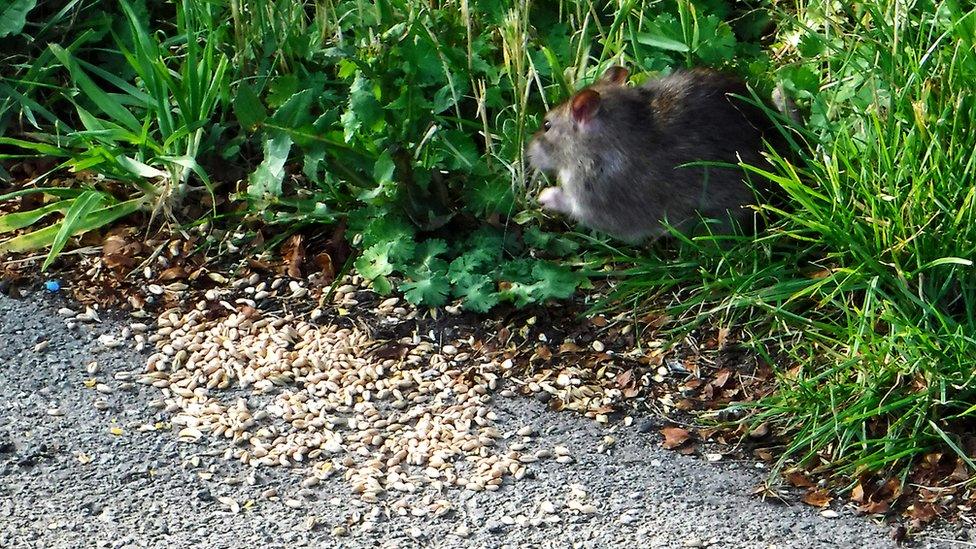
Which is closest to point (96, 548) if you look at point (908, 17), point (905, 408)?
point (905, 408)

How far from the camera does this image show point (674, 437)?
3.92 m

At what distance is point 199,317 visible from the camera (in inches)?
176

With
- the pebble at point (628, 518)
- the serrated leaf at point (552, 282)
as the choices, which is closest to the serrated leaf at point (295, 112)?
the serrated leaf at point (552, 282)

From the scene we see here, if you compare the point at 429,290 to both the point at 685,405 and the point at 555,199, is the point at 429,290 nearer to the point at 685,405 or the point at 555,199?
the point at 555,199

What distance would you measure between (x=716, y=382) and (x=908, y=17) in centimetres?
142

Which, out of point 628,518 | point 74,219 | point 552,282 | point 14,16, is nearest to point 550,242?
point 552,282

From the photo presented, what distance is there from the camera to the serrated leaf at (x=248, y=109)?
14.8 feet

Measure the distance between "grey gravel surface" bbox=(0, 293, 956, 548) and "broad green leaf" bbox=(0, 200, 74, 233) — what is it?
2.89ft

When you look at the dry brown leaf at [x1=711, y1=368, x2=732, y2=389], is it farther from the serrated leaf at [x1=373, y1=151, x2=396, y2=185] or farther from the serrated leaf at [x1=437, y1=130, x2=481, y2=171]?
the serrated leaf at [x1=373, y1=151, x2=396, y2=185]

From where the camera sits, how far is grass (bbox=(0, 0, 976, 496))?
387 centimetres

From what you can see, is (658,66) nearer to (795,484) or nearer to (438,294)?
(438,294)

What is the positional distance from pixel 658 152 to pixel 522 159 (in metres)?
0.51

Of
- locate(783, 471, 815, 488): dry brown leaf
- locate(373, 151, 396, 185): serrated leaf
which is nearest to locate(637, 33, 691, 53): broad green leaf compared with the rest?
locate(373, 151, 396, 185): serrated leaf

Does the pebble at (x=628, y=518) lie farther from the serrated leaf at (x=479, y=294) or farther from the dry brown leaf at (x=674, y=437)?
the serrated leaf at (x=479, y=294)
